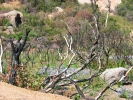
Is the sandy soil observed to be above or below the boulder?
above

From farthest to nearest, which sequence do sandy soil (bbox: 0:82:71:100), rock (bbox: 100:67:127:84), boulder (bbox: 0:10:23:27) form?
boulder (bbox: 0:10:23:27) → rock (bbox: 100:67:127:84) → sandy soil (bbox: 0:82:71:100)

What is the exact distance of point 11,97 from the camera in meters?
5.66

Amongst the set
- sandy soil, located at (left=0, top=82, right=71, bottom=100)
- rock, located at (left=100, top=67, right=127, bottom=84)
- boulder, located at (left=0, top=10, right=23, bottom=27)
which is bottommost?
boulder, located at (left=0, top=10, right=23, bottom=27)

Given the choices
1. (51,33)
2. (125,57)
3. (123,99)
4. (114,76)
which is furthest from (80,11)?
(123,99)

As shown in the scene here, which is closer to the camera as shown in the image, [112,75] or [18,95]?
[18,95]

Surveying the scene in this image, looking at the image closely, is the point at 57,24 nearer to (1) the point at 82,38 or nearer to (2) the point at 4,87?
(1) the point at 82,38

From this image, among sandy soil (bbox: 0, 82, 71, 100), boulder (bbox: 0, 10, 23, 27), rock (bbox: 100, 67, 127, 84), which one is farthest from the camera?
boulder (bbox: 0, 10, 23, 27)

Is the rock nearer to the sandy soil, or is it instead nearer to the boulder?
the sandy soil

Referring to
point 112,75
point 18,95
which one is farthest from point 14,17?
point 18,95

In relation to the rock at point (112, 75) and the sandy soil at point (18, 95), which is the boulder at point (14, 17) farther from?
the sandy soil at point (18, 95)

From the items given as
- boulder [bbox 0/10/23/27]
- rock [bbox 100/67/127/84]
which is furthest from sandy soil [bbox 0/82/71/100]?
boulder [bbox 0/10/23/27]

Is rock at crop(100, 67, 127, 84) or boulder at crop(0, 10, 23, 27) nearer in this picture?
rock at crop(100, 67, 127, 84)

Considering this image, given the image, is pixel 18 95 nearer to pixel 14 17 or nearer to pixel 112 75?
pixel 112 75

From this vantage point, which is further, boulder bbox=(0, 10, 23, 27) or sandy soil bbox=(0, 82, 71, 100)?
boulder bbox=(0, 10, 23, 27)
